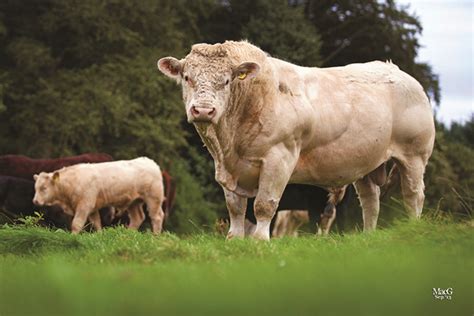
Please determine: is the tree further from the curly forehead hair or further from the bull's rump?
the curly forehead hair

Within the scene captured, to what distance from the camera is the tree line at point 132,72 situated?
84.4ft

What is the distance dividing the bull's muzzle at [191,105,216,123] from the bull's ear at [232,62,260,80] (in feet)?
2.11

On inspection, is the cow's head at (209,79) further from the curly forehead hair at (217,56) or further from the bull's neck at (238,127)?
the bull's neck at (238,127)

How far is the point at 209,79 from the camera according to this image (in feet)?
27.3

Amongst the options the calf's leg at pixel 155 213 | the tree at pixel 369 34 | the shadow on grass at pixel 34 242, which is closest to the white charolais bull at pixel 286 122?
the shadow on grass at pixel 34 242

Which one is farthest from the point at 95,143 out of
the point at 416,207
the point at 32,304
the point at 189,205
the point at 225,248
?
the point at 32,304

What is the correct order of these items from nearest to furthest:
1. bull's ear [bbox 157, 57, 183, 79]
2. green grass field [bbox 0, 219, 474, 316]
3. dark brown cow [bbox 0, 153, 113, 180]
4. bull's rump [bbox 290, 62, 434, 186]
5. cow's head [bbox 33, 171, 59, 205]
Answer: green grass field [bbox 0, 219, 474, 316] → bull's ear [bbox 157, 57, 183, 79] → bull's rump [bbox 290, 62, 434, 186] → cow's head [bbox 33, 171, 59, 205] → dark brown cow [bbox 0, 153, 113, 180]

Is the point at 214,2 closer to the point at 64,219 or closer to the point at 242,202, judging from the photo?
the point at 64,219

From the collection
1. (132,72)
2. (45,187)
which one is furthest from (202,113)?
(132,72)

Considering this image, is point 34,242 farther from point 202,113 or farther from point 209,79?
point 209,79

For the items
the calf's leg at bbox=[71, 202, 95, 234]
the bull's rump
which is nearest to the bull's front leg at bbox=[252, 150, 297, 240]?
the bull's rump

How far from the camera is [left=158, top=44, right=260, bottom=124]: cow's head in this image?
26.5 ft

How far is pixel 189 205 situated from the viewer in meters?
26.0

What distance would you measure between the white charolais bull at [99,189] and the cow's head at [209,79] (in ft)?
25.9
